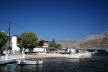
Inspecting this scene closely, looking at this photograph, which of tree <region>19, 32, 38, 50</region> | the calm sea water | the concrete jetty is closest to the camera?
the calm sea water

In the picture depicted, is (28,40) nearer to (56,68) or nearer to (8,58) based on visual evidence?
(8,58)

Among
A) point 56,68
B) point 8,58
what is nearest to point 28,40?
point 8,58

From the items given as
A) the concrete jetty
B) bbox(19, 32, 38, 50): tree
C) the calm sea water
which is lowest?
the calm sea water

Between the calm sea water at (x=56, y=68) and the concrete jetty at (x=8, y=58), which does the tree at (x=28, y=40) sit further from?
the calm sea water at (x=56, y=68)

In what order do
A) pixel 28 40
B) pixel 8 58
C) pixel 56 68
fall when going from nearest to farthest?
pixel 56 68
pixel 8 58
pixel 28 40

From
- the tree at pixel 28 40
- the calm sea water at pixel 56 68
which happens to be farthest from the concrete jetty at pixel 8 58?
the tree at pixel 28 40

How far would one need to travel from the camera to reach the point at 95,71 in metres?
38.8

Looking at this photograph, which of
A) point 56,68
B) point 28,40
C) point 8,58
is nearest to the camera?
point 56,68

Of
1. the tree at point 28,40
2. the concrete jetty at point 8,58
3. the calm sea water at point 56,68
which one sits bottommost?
the calm sea water at point 56,68

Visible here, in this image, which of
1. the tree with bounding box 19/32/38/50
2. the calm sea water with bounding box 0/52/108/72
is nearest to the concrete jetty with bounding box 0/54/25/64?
the calm sea water with bounding box 0/52/108/72

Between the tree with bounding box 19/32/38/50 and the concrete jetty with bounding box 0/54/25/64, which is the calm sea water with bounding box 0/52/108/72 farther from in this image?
the tree with bounding box 19/32/38/50

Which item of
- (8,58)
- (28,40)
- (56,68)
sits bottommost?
(56,68)

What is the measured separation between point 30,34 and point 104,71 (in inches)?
2068

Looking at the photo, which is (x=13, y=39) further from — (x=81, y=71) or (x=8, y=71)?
(x=81, y=71)
